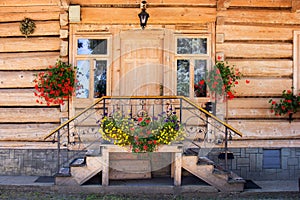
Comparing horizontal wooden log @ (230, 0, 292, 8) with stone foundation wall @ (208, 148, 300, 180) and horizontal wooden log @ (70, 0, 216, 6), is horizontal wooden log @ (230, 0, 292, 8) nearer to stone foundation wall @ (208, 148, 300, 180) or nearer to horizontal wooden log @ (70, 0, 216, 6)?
horizontal wooden log @ (70, 0, 216, 6)

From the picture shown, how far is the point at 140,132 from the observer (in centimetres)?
562

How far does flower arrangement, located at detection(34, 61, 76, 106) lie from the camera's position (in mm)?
6441

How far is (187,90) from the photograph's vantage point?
6.85 meters

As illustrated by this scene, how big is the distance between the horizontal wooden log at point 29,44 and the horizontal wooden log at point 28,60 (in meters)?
0.10

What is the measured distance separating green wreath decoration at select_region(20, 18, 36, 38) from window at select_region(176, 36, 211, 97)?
2807 mm

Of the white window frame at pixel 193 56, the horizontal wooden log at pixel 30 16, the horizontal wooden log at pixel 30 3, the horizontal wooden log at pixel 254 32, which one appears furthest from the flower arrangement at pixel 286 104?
the horizontal wooden log at pixel 30 3

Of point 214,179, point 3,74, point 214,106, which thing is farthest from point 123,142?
point 3,74

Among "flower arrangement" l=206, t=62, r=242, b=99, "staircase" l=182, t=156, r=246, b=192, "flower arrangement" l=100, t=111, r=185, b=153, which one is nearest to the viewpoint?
"flower arrangement" l=100, t=111, r=185, b=153

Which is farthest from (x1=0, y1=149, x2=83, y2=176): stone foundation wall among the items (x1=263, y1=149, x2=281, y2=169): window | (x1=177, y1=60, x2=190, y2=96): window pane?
(x1=263, y1=149, x2=281, y2=169): window

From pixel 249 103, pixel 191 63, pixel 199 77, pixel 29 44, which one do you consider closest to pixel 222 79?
pixel 199 77

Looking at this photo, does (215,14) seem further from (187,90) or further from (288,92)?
(288,92)

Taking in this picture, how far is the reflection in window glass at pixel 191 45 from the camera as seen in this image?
6840mm

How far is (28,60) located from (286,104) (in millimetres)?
5004

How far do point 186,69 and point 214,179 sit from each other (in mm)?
2215
